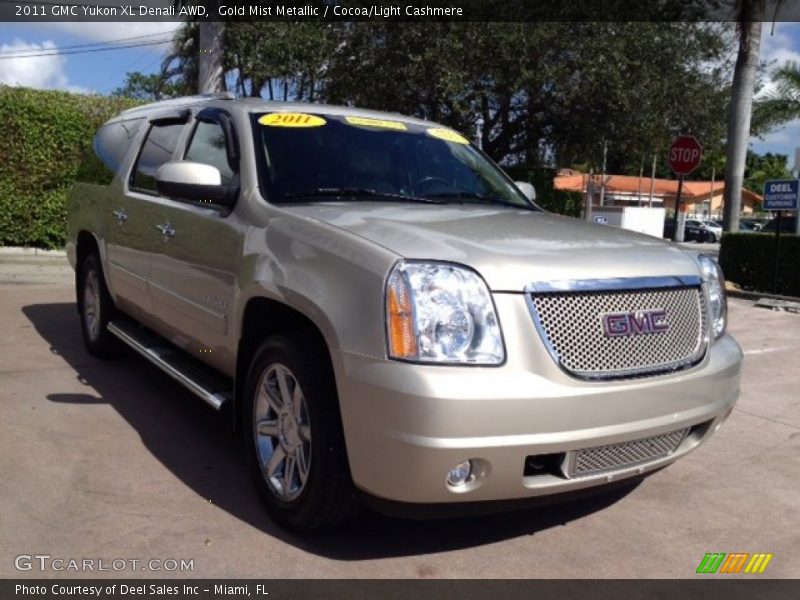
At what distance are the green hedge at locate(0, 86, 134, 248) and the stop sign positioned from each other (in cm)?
875

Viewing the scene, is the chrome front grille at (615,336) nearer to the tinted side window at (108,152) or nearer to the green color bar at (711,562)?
the green color bar at (711,562)

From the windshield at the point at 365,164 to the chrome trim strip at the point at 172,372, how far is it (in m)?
1.01

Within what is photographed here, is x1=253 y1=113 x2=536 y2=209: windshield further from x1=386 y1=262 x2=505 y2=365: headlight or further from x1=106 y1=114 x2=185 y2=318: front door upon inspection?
x1=386 y1=262 x2=505 y2=365: headlight

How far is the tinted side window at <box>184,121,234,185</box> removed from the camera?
13.8ft

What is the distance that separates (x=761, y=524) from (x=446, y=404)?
2.00 meters

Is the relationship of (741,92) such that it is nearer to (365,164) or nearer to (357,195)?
(365,164)

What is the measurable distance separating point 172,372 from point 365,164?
5.10 ft

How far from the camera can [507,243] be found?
315 centimetres

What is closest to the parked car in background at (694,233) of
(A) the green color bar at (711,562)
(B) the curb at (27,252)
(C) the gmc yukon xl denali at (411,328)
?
(B) the curb at (27,252)

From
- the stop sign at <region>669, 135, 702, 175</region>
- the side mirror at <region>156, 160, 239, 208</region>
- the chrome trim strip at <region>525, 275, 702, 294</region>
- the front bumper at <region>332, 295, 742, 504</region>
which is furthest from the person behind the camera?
the stop sign at <region>669, 135, 702, 175</region>

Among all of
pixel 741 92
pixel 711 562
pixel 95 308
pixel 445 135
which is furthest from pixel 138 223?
pixel 741 92

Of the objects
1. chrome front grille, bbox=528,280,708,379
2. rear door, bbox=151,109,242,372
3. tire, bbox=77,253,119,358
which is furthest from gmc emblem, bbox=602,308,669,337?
tire, bbox=77,253,119,358

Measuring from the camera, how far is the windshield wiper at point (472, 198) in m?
4.30
